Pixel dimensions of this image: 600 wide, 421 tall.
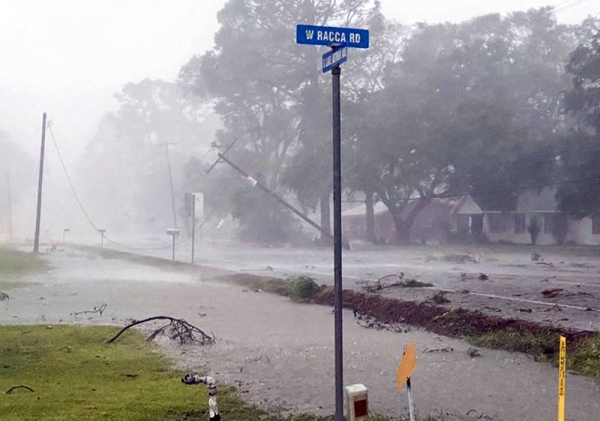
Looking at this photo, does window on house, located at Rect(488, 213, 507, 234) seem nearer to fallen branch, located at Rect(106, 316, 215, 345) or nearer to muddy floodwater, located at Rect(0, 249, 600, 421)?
muddy floodwater, located at Rect(0, 249, 600, 421)

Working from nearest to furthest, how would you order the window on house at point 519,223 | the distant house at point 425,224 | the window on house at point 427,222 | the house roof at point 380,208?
the window on house at point 519,223
the distant house at point 425,224
the house roof at point 380,208
the window on house at point 427,222

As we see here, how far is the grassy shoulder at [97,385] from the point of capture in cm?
711

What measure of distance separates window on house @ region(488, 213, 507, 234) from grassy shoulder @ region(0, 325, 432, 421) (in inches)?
1773

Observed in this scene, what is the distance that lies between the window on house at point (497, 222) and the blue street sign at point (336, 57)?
50148 millimetres

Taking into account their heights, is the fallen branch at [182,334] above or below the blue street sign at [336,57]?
below

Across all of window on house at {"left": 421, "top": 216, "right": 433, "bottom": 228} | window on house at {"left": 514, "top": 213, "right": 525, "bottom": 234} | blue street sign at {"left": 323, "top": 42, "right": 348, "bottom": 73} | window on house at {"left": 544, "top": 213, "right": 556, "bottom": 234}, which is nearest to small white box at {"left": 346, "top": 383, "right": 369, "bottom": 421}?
blue street sign at {"left": 323, "top": 42, "right": 348, "bottom": 73}

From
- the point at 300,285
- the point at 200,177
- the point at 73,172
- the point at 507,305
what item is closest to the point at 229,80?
the point at 200,177

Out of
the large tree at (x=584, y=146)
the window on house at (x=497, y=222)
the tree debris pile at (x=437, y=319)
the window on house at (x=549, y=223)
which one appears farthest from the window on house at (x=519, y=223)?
the tree debris pile at (x=437, y=319)

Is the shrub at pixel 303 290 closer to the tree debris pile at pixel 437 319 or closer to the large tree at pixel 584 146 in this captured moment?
the tree debris pile at pixel 437 319

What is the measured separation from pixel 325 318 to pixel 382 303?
1.40 m

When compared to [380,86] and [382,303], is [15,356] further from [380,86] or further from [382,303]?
[380,86]

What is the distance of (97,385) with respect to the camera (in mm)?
8422

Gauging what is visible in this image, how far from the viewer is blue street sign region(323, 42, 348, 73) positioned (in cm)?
545

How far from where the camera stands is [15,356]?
33.8 ft
